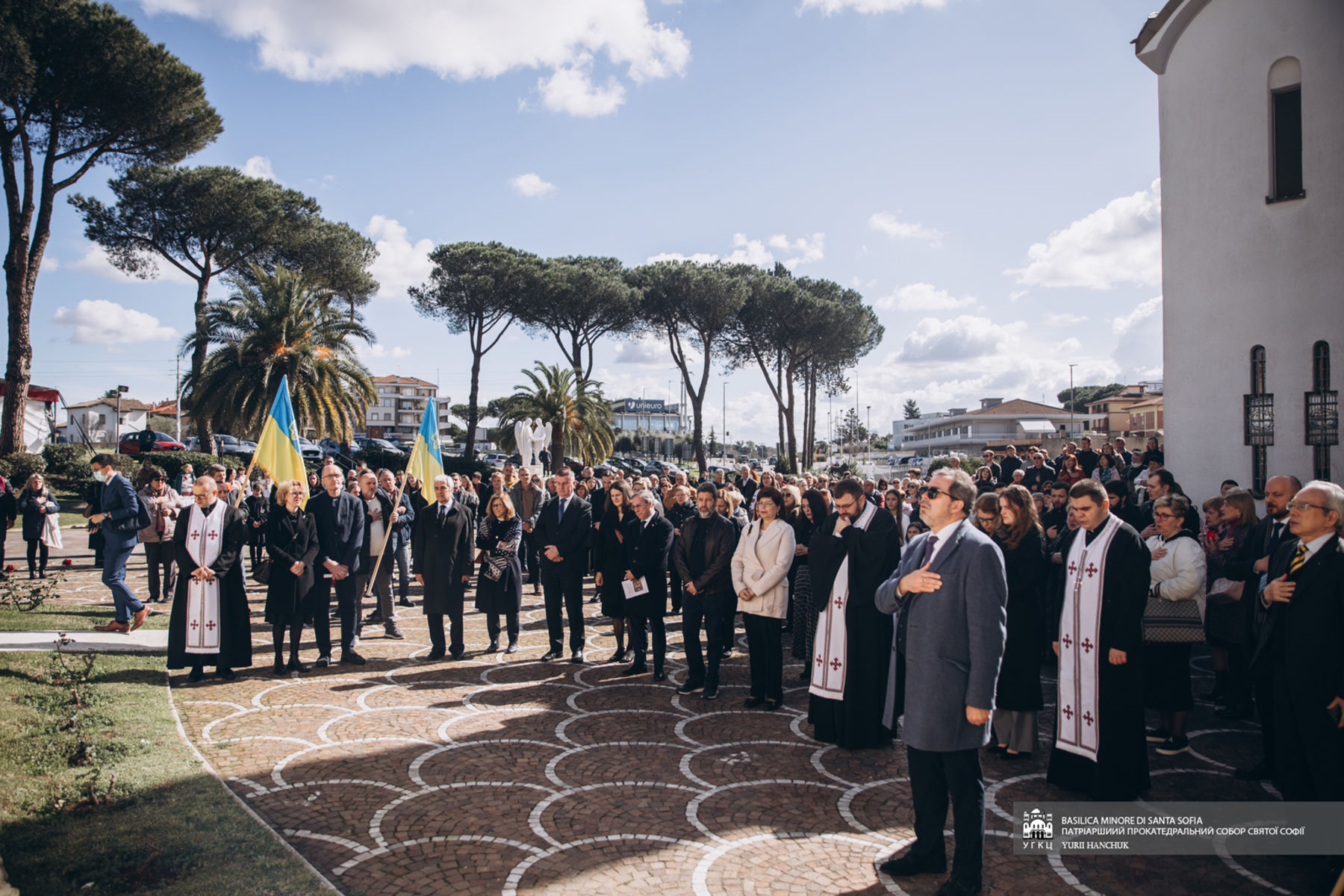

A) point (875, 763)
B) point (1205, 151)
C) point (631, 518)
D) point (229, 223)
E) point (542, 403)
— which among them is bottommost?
point (875, 763)

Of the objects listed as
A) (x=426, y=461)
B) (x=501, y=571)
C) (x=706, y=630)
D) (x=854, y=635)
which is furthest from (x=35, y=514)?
(x=854, y=635)

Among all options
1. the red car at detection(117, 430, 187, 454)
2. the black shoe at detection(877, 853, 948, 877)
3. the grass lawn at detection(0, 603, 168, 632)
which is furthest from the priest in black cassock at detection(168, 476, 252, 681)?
the red car at detection(117, 430, 187, 454)

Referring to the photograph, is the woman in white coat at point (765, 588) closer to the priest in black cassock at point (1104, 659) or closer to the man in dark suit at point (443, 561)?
the priest in black cassock at point (1104, 659)

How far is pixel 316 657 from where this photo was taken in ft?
27.0

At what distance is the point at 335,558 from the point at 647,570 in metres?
3.14

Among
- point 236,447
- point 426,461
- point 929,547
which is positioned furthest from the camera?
point 236,447

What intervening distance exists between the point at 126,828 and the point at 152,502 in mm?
8053

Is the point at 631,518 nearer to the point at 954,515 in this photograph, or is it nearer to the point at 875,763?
the point at 875,763

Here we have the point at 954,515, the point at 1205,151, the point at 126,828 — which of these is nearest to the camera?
the point at 954,515

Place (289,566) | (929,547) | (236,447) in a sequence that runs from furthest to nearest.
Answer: (236,447), (289,566), (929,547)

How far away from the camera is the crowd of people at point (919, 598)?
3760 millimetres


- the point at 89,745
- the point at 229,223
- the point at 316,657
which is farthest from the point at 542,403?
the point at 89,745

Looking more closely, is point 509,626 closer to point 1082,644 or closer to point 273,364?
point 1082,644

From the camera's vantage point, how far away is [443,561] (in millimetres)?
8203
